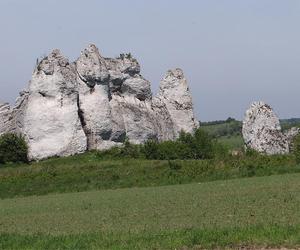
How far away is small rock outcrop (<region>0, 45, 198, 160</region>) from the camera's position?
196ft

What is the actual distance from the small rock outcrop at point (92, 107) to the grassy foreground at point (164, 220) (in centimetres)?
3100

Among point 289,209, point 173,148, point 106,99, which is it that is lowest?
point 289,209

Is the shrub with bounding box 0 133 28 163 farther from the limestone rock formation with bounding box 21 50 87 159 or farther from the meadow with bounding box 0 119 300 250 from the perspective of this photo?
the meadow with bounding box 0 119 300 250

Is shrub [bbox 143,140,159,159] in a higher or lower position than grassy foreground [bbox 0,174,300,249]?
higher

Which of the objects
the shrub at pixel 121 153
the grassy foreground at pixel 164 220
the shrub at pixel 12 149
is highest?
the shrub at pixel 12 149

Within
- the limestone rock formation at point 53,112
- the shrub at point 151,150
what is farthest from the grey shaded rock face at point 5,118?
the shrub at point 151,150

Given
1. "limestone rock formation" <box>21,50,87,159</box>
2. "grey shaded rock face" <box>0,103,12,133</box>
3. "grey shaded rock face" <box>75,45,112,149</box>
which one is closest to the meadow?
"limestone rock formation" <box>21,50,87,159</box>

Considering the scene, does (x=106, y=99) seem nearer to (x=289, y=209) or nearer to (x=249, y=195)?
(x=249, y=195)

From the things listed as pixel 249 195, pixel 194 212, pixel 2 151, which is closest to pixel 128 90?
pixel 2 151

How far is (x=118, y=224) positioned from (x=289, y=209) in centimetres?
460

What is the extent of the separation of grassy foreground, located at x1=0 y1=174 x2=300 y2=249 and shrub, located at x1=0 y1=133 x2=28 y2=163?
30136mm

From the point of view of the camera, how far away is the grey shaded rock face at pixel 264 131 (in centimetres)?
6556

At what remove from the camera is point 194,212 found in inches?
760

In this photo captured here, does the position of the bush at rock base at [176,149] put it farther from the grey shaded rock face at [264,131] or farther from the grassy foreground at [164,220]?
the grassy foreground at [164,220]
